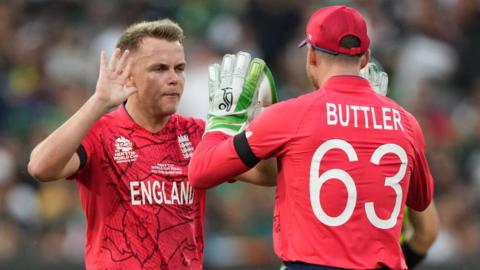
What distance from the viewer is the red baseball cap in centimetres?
538

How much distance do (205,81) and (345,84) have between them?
20.8 ft

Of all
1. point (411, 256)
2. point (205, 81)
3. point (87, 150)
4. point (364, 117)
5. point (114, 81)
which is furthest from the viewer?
point (205, 81)

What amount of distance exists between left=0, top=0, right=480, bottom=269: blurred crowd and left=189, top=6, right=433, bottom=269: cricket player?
4138 millimetres

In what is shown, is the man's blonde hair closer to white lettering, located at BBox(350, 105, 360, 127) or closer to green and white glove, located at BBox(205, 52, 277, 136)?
green and white glove, located at BBox(205, 52, 277, 136)

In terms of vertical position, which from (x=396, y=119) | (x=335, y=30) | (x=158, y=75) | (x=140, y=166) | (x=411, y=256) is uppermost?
(x=335, y=30)

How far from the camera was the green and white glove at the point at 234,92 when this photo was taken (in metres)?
5.66

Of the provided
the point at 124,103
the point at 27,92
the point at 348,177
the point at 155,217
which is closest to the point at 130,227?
the point at 155,217

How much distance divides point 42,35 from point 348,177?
8.20m

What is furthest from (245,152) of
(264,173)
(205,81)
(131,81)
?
(205,81)

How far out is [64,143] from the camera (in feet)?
17.9

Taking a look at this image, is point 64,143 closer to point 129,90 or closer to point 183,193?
point 129,90

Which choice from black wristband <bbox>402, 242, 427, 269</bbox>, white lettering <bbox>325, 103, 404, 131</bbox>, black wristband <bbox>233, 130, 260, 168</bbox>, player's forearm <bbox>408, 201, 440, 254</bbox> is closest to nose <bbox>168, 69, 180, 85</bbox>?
black wristband <bbox>233, 130, 260, 168</bbox>

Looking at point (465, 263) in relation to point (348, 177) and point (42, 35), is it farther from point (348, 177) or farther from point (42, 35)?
point (42, 35)

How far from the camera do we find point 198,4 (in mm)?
13141
